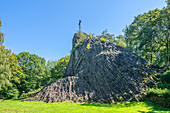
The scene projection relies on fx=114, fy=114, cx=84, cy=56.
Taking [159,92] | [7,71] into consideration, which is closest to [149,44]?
[159,92]

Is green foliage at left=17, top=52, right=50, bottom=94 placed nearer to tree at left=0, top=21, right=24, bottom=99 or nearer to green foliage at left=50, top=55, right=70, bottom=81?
tree at left=0, top=21, right=24, bottom=99

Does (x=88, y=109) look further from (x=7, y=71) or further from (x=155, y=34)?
(x=7, y=71)

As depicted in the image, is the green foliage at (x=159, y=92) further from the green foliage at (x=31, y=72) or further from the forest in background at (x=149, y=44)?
the green foliage at (x=31, y=72)

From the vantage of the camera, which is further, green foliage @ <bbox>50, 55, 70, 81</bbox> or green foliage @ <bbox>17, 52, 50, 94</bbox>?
green foliage @ <bbox>17, 52, 50, 94</bbox>

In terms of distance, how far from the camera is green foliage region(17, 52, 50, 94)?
90.2 ft

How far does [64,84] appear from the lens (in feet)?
38.6

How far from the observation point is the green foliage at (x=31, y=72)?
27.5 m

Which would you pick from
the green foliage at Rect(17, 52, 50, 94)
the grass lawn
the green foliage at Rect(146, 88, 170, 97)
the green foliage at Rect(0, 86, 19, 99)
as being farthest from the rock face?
the green foliage at Rect(17, 52, 50, 94)

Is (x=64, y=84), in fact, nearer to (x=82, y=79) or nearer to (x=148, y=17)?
(x=82, y=79)

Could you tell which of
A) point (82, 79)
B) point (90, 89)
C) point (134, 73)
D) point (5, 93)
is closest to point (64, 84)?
point (82, 79)

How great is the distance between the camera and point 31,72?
28.3 meters

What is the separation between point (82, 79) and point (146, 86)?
5903mm

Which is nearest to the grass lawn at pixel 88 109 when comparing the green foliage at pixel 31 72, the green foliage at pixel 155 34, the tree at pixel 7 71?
the green foliage at pixel 155 34

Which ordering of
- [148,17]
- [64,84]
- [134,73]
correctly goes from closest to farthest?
[134,73]
[64,84]
[148,17]
